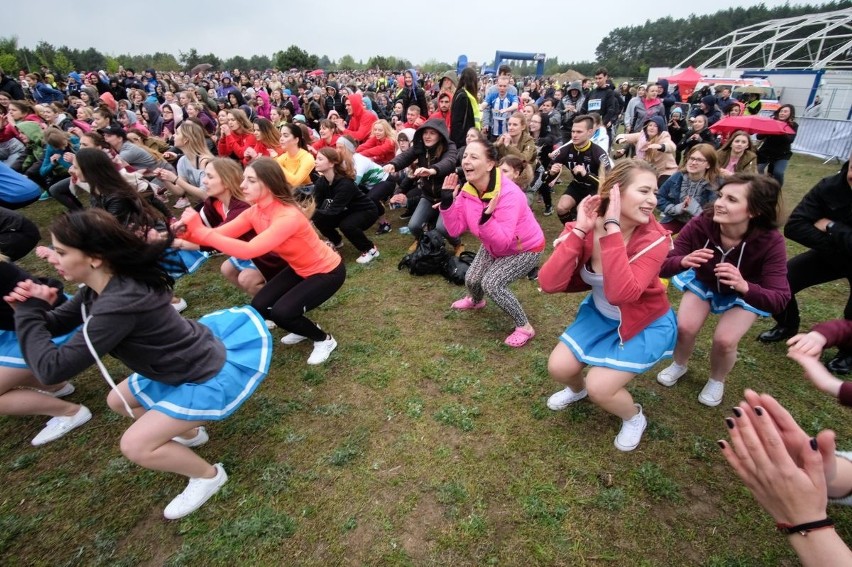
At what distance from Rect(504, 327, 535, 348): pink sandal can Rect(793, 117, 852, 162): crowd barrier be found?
1273 cm

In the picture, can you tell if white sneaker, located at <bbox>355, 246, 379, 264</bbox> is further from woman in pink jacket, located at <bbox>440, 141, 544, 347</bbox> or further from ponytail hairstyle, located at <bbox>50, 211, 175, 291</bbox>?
ponytail hairstyle, located at <bbox>50, 211, 175, 291</bbox>

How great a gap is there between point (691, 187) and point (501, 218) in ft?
9.60

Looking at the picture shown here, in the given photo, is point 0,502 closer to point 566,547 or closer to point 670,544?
point 566,547

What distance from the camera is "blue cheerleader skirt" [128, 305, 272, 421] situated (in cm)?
232

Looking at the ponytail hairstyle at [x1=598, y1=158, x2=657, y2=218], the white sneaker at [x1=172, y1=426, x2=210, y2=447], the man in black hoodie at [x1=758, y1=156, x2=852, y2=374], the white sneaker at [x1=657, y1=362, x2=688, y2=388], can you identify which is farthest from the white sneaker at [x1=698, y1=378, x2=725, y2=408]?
the white sneaker at [x1=172, y1=426, x2=210, y2=447]

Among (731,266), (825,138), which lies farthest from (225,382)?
(825,138)

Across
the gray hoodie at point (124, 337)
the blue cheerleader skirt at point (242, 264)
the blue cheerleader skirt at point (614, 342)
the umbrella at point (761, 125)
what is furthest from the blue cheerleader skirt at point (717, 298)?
the umbrella at point (761, 125)

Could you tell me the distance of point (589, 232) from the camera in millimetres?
2625

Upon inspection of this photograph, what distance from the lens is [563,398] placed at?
10.4ft

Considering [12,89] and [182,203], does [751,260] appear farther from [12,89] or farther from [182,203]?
[12,89]

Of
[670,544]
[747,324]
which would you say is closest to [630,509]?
[670,544]

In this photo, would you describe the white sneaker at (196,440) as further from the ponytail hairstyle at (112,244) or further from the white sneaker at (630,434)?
the white sneaker at (630,434)

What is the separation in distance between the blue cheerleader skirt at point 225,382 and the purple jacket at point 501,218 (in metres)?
2.26

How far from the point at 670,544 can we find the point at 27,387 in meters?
4.84
